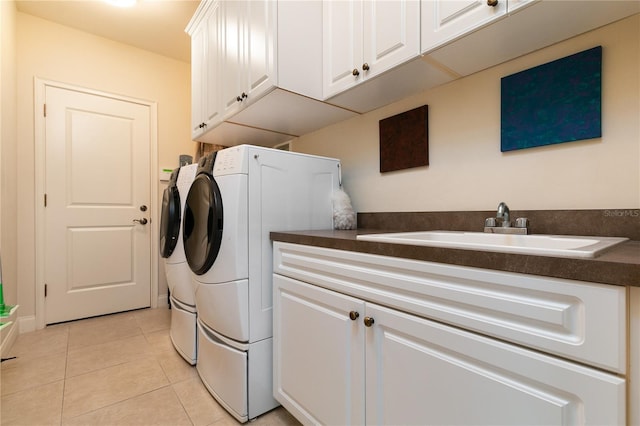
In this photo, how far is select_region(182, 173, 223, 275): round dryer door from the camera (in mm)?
1437

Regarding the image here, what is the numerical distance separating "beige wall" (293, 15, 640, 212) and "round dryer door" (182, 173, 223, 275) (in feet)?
2.89

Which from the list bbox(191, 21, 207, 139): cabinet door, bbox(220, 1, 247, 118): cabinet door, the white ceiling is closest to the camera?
bbox(220, 1, 247, 118): cabinet door

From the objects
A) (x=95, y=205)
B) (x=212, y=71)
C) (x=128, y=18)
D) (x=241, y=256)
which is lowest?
(x=241, y=256)

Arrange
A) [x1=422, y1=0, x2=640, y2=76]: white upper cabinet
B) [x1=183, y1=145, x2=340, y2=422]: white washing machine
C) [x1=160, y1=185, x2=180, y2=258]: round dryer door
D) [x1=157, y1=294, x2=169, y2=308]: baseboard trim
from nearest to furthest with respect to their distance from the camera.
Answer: [x1=422, y1=0, x2=640, y2=76]: white upper cabinet, [x1=183, y1=145, x2=340, y2=422]: white washing machine, [x1=160, y1=185, x2=180, y2=258]: round dryer door, [x1=157, y1=294, x2=169, y2=308]: baseboard trim

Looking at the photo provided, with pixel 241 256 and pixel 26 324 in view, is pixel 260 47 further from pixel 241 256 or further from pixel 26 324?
pixel 26 324

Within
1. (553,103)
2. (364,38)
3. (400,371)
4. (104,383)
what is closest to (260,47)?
(364,38)

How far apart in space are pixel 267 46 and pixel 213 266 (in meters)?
1.15

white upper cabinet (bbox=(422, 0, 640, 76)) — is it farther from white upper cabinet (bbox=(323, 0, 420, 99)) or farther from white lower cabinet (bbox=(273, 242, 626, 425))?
white lower cabinet (bbox=(273, 242, 626, 425))

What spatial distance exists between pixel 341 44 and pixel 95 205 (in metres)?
2.77

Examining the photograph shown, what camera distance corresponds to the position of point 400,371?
90 centimetres

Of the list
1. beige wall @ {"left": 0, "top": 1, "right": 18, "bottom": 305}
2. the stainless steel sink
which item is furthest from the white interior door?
the stainless steel sink

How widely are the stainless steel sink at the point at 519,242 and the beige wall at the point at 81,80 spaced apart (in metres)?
2.97

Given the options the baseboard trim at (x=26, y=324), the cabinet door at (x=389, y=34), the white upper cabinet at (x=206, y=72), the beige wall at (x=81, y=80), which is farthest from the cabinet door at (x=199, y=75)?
the baseboard trim at (x=26, y=324)

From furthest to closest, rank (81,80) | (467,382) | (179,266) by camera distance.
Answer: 1. (81,80)
2. (179,266)
3. (467,382)
